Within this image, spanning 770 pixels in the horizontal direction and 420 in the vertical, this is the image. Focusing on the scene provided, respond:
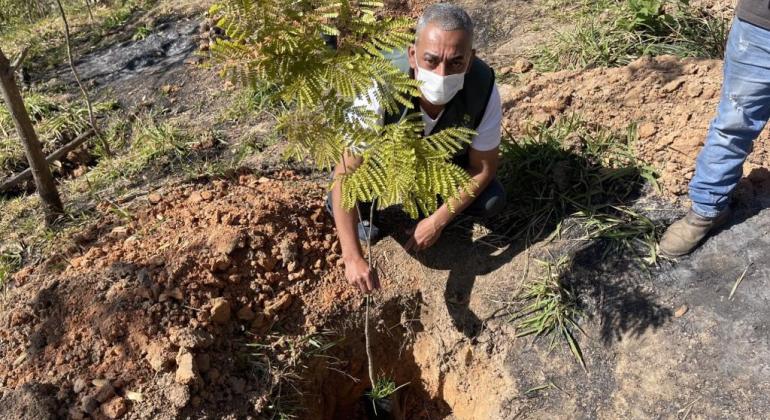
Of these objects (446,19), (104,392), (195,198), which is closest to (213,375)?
(104,392)

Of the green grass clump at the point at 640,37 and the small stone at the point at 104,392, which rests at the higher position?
the green grass clump at the point at 640,37

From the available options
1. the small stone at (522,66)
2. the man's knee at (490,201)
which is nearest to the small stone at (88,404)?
the man's knee at (490,201)

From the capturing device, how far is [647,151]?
2.99 m

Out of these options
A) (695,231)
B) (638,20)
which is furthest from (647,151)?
(638,20)

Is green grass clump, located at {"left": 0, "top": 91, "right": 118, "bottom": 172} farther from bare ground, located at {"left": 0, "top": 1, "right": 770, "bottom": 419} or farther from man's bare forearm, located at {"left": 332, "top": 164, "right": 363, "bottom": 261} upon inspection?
man's bare forearm, located at {"left": 332, "top": 164, "right": 363, "bottom": 261}

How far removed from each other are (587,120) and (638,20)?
0.95 meters

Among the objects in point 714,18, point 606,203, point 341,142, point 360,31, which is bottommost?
point 606,203

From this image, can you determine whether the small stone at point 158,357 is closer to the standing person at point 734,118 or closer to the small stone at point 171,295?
the small stone at point 171,295

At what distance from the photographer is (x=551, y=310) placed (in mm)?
2672

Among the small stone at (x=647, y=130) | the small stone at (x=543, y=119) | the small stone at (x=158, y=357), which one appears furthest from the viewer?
the small stone at (x=543, y=119)

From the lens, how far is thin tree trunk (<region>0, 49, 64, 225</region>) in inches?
103

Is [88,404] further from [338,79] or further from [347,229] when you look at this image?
[338,79]

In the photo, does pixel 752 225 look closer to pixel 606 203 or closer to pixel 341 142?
pixel 606 203

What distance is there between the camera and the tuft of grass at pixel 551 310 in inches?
104
